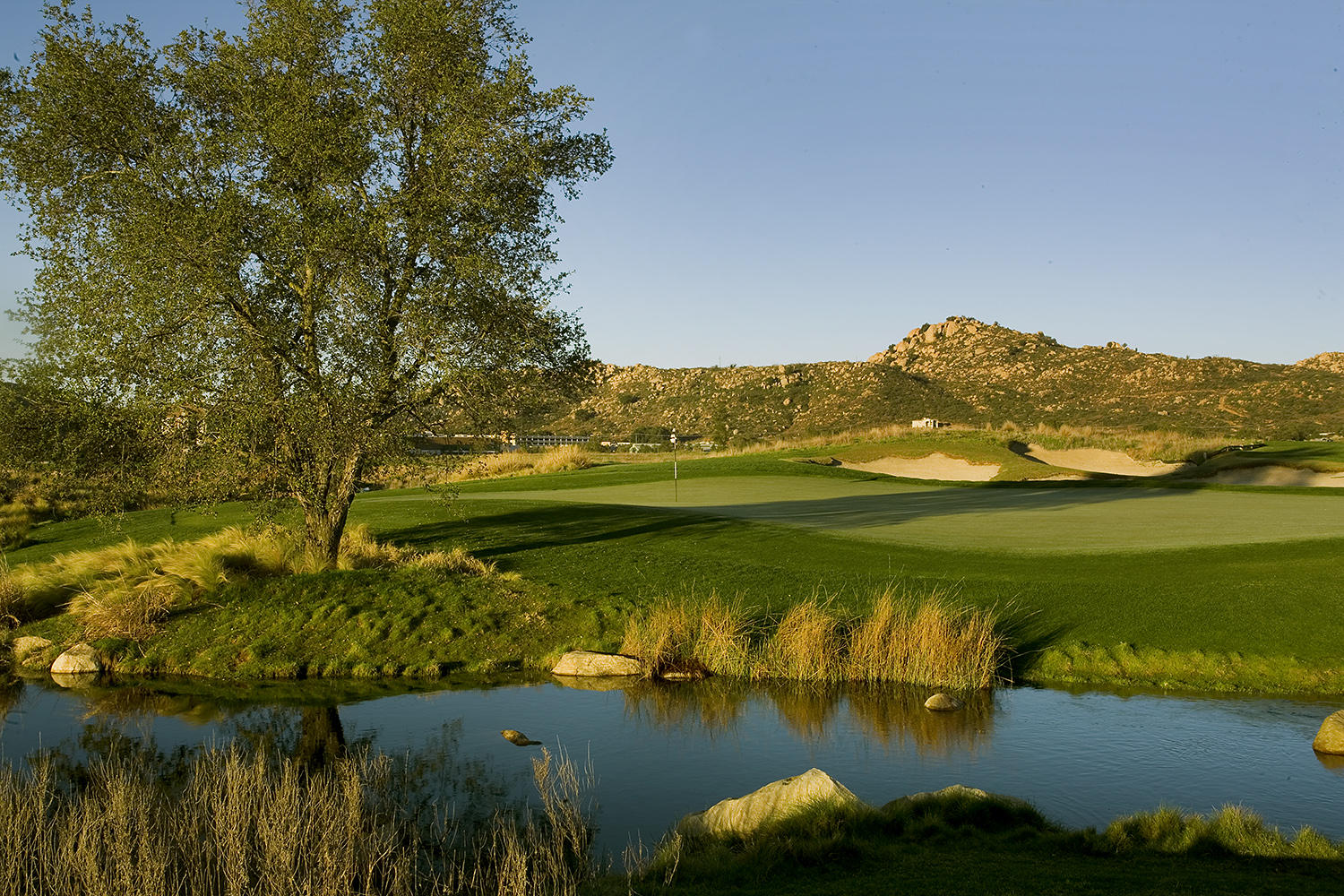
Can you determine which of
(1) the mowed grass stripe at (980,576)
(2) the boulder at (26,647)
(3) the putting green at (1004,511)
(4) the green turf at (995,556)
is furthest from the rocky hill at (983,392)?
(2) the boulder at (26,647)

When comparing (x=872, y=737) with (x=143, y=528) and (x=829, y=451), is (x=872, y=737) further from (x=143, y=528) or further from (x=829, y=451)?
(x=829, y=451)

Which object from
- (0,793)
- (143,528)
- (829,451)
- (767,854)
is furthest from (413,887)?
(829,451)

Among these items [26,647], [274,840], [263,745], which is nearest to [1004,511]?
[263,745]

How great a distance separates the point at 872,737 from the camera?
1230 cm

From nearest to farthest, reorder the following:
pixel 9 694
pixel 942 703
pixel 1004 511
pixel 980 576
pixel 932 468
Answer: pixel 942 703 < pixel 9 694 < pixel 980 576 < pixel 1004 511 < pixel 932 468

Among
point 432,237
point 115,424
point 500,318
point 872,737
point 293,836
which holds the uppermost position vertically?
point 432,237

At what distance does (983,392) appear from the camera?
298 feet

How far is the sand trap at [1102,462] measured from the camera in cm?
4415

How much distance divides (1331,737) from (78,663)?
1797 cm

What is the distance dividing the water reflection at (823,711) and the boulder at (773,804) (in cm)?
353

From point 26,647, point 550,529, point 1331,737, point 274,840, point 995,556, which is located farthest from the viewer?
point 550,529

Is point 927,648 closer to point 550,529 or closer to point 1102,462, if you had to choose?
point 550,529

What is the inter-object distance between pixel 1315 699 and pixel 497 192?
610 inches

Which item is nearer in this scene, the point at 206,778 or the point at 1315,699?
the point at 206,778
